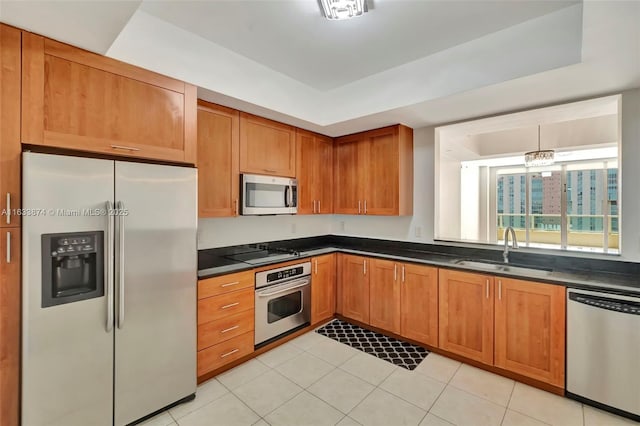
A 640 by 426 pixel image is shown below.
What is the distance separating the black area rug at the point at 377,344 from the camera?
2.68m

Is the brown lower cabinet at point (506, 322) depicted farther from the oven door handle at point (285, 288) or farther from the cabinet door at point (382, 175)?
the oven door handle at point (285, 288)

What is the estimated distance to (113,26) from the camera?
150cm

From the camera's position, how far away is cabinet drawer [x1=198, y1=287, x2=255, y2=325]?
2.30 meters

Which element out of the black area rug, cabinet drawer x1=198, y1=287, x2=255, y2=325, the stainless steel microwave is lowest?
the black area rug

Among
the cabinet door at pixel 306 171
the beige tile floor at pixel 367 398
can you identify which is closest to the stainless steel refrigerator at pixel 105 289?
the beige tile floor at pixel 367 398

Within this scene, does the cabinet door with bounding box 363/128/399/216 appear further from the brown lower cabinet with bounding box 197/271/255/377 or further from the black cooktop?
the brown lower cabinet with bounding box 197/271/255/377

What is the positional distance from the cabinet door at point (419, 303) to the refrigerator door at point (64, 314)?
8.12 feet

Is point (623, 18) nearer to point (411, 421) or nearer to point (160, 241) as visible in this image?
point (411, 421)

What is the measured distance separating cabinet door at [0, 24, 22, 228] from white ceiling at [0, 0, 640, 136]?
124 millimetres

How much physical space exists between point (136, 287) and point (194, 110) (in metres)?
1.31

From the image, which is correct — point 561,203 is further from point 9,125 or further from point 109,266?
point 9,125

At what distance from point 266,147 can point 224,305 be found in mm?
1624

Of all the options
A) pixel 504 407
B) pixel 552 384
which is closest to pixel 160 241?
pixel 504 407

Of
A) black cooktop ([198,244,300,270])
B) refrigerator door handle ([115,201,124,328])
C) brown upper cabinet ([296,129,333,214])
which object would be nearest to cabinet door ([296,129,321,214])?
brown upper cabinet ([296,129,333,214])
